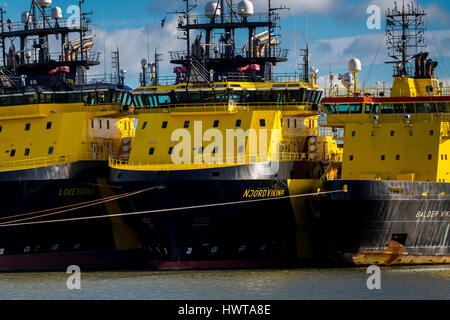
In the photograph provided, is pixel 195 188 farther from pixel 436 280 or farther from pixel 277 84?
pixel 436 280

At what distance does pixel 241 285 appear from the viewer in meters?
45.2

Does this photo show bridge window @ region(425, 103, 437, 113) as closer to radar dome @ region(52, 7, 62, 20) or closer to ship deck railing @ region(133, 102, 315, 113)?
ship deck railing @ region(133, 102, 315, 113)

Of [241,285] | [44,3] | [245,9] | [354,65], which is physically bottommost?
[241,285]

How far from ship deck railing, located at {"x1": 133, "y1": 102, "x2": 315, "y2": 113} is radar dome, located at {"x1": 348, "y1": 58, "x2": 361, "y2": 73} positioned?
301cm

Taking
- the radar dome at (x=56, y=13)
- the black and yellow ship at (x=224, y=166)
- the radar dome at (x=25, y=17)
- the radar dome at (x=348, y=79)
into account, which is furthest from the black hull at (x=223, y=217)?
the radar dome at (x=25, y=17)

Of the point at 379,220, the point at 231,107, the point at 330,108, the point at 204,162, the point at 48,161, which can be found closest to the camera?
the point at 379,220

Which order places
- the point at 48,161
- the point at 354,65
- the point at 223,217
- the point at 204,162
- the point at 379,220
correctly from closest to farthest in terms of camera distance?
the point at 223,217, the point at 379,220, the point at 204,162, the point at 354,65, the point at 48,161

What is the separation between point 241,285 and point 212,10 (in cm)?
1873

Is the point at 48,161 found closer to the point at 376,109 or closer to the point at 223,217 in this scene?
the point at 223,217

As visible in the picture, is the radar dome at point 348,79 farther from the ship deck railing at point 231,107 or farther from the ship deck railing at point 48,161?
the ship deck railing at point 48,161

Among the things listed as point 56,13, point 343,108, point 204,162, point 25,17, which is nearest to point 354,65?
point 343,108

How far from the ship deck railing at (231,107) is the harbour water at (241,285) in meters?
8.18
